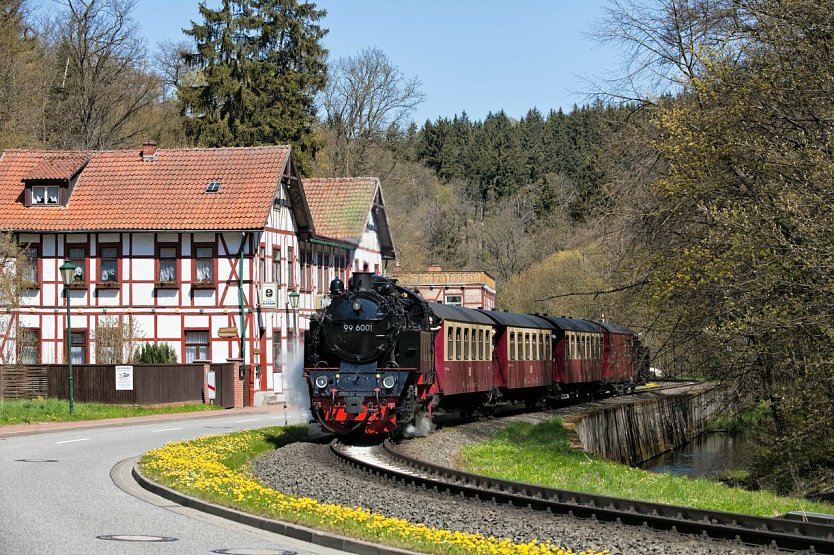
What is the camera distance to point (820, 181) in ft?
A: 61.4

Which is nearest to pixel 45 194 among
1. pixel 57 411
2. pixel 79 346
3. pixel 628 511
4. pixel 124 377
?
pixel 79 346

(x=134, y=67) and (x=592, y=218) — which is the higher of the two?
(x=134, y=67)

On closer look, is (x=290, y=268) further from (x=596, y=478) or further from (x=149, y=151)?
(x=596, y=478)

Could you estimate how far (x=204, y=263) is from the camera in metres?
42.1

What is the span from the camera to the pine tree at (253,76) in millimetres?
57250

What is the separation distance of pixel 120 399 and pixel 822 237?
79.4 feet

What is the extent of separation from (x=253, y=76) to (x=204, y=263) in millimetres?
18341

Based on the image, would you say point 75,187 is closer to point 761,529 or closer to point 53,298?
point 53,298

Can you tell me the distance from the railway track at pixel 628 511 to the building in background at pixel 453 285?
5843cm

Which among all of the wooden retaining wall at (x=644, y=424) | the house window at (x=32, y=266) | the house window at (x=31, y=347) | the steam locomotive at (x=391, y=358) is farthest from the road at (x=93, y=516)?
the house window at (x=32, y=266)

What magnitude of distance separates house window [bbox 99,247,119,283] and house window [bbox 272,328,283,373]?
618 cm

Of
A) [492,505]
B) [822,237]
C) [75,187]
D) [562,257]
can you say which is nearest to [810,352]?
[822,237]

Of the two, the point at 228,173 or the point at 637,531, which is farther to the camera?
the point at 228,173

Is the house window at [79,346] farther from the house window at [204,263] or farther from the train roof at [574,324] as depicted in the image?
the train roof at [574,324]
